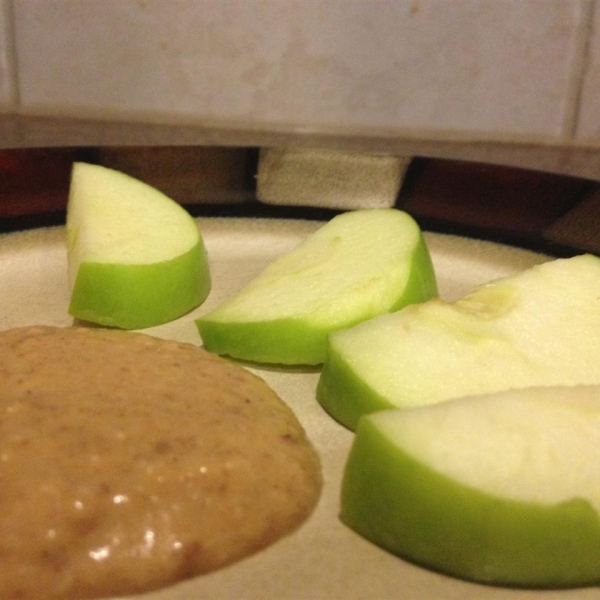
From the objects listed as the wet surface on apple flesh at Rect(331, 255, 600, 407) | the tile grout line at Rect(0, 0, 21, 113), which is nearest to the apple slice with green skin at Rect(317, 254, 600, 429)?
the wet surface on apple flesh at Rect(331, 255, 600, 407)

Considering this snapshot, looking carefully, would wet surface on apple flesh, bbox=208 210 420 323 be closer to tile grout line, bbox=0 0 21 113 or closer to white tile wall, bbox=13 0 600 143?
white tile wall, bbox=13 0 600 143

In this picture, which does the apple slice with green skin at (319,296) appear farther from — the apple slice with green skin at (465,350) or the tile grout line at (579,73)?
the tile grout line at (579,73)

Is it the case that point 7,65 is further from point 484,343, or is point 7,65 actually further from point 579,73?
point 484,343

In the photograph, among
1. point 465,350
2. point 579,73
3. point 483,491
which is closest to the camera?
point 483,491

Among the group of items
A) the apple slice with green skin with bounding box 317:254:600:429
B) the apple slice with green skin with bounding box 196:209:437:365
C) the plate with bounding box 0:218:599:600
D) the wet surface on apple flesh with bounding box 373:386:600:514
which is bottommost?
the plate with bounding box 0:218:599:600

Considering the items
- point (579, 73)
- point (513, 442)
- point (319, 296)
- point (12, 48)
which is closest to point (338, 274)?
point (319, 296)

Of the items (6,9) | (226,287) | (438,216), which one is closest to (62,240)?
(226,287)

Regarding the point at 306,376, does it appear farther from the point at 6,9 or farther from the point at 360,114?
the point at 6,9
